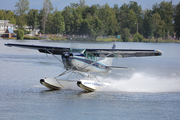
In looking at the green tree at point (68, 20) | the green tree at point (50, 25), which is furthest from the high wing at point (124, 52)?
the green tree at point (50, 25)

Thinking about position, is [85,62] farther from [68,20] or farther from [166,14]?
[166,14]

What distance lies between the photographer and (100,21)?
104188 millimetres

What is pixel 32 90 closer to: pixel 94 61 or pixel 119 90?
pixel 94 61

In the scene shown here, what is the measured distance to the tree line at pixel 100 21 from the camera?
340ft

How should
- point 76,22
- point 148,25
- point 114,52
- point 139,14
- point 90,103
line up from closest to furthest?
point 90,103, point 114,52, point 76,22, point 148,25, point 139,14

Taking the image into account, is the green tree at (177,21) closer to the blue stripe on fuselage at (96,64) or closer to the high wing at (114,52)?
the high wing at (114,52)

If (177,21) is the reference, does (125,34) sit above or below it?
below

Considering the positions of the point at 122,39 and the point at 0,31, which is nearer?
the point at 122,39

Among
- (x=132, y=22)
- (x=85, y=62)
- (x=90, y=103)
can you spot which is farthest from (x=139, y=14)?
(x=90, y=103)

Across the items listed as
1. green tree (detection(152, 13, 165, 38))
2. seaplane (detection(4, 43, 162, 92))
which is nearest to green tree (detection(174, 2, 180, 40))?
green tree (detection(152, 13, 165, 38))

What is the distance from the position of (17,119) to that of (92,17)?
332 feet

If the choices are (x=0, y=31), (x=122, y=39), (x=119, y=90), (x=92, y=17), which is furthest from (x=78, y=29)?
(x=119, y=90)

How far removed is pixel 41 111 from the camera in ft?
32.2

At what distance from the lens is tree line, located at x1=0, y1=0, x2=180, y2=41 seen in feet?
340
